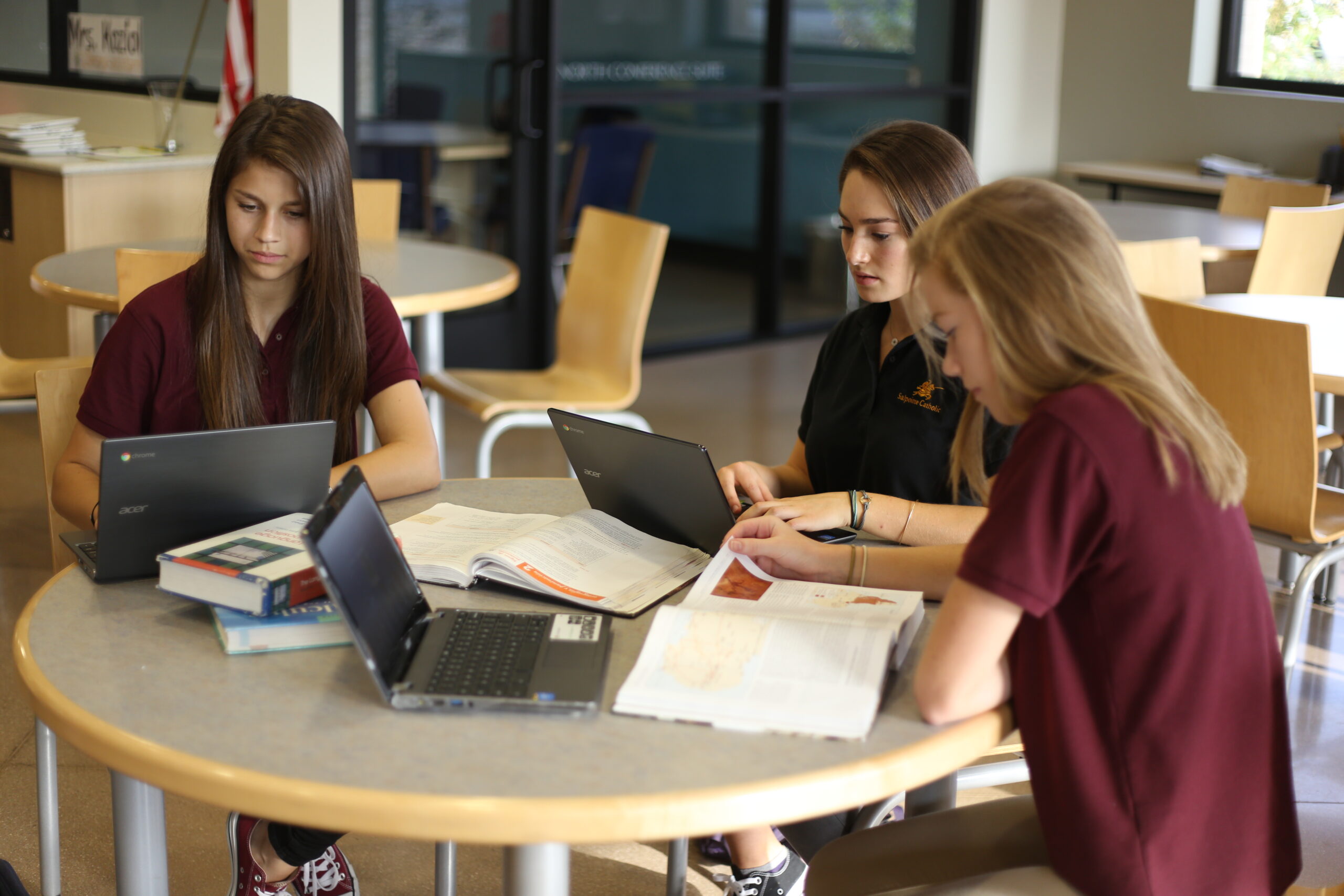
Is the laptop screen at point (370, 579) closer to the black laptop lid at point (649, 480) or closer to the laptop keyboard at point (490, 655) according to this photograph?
the laptop keyboard at point (490, 655)

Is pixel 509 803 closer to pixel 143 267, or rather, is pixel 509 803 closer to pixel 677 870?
pixel 677 870

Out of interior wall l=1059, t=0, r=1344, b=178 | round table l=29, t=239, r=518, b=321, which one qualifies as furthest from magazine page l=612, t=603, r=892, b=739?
interior wall l=1059, t=0, r=1344, b=178

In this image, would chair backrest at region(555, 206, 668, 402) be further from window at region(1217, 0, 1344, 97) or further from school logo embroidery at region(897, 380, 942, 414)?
window at region(1217, 0, 1344, 97)

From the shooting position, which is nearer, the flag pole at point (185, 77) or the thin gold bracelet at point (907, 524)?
the thin gold bracelet at point (907, 524)

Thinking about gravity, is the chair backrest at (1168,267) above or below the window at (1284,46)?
below

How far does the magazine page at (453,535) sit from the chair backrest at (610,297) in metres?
1.66

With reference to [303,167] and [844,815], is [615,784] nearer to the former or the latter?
[844,815]

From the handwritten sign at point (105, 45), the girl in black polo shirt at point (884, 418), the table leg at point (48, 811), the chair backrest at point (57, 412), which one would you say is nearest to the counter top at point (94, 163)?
the handwritten sign at point (105, 45)

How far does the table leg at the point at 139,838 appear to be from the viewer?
1.40 metres

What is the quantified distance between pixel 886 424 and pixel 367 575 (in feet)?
2.69

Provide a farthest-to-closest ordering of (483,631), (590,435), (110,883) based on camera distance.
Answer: (110,883) < (590,435) < (483,631)

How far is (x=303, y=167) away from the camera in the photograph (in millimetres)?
1820

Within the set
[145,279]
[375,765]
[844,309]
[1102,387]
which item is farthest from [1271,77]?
[375,765]

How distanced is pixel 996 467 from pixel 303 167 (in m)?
1.02
